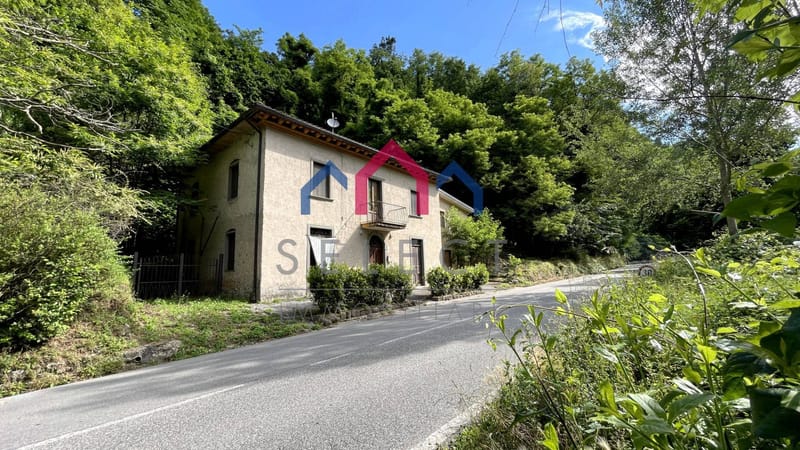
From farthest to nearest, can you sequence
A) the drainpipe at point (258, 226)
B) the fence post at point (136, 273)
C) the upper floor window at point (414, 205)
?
the upper floor window at point (414, 205) → the drainpipe at point (258, 226) → the fence post at point (136, 273)

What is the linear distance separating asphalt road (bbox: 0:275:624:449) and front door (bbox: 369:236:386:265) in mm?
8354

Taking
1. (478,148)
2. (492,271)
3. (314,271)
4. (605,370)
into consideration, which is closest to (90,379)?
(314,271)

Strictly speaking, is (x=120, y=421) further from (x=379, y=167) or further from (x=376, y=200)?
(x=379, y=167)

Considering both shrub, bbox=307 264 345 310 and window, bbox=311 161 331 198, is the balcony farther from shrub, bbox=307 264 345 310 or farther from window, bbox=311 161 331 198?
shrub, bbox=307 264 345 310

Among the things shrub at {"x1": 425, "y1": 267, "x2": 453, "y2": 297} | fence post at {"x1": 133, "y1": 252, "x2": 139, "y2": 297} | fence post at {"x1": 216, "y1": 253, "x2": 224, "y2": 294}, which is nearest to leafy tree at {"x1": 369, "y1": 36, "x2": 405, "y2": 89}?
shrub at {"x1": 425, "y1": 267, "x2": 453, "y2": 297}

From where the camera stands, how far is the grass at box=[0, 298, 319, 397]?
493 centimetres

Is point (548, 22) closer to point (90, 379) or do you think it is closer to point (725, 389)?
point (725, 389)

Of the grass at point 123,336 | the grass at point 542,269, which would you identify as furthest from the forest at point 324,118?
the grass at point 542,269

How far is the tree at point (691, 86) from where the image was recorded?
336 inches

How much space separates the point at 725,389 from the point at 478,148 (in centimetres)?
2307

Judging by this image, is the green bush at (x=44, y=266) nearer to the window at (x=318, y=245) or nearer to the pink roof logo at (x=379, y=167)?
the window at (x=318, y=245)

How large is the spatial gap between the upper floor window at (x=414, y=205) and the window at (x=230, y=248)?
7962mm

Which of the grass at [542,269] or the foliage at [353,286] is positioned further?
the grass at [542,269]

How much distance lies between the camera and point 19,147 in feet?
23.6
